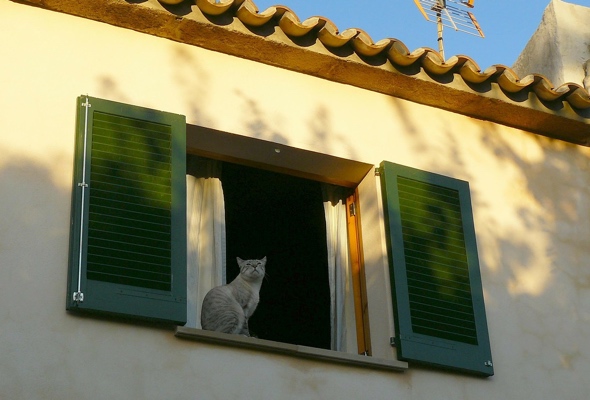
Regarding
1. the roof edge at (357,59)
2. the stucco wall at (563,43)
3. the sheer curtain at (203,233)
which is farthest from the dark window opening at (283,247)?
the stucco wall at (563,43)

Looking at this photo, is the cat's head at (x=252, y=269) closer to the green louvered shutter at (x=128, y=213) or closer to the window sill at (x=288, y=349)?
the green louvered shutter at (x=128, y=213)

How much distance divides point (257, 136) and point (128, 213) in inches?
44.7

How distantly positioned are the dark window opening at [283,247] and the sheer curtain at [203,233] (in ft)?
2.84

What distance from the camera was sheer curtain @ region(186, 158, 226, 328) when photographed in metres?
7.17

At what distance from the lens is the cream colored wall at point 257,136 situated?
19.8 feet

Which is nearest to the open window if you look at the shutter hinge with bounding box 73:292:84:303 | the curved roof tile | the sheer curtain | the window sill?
the sheer curtain

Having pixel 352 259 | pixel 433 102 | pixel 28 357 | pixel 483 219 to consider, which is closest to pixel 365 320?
pixel 352 259

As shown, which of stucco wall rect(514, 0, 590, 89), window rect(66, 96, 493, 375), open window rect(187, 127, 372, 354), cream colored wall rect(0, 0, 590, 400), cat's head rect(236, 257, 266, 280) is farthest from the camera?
stucco wall rect(514, 0, 590, 89)

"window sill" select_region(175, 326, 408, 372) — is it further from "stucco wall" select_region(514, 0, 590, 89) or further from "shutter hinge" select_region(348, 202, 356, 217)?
"stucco wall" select_region(514, 0, 590, 89)

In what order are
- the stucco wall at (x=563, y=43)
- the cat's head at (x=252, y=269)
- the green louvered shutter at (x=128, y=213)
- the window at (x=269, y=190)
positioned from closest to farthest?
the green louvered shutter at (x=128, y=213) < the window at (x=269, y=190) < the cat's head at (x=252, y=269) < the stucco wall at (x=563, y=43)

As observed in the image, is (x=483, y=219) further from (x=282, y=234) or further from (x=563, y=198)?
(x=282, y=234)

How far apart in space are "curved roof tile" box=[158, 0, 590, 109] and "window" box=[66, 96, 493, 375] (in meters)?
0.73

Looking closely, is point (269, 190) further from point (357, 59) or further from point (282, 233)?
point (357, 59)

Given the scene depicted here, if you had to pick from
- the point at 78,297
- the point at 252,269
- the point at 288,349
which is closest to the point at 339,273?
the point at 252,269
